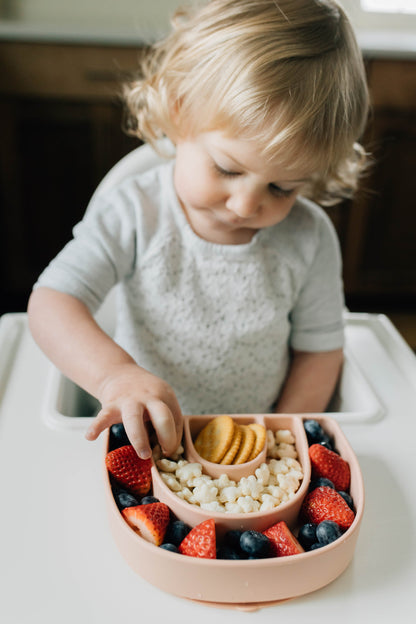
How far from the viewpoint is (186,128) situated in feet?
2.67

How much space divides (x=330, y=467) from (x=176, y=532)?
0.56 ft

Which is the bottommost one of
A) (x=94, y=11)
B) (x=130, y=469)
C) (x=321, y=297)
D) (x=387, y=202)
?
(x=387, y=202)

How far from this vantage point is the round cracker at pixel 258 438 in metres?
0.61

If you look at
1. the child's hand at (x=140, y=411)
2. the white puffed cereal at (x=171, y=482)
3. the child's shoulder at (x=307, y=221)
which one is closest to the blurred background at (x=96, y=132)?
the child's shoulder at (x=307, y=221)

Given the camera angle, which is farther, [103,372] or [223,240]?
[223,240]

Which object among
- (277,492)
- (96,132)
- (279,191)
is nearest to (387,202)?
(96,132)

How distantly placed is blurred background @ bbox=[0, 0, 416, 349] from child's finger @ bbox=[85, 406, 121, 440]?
149 centimetres

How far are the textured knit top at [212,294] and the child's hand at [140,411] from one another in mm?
276

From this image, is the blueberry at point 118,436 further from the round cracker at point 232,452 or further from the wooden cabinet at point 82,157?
the wooden cabinet at point 82,157

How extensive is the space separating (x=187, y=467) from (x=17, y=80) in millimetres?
1842

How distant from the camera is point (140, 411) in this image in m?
0.59

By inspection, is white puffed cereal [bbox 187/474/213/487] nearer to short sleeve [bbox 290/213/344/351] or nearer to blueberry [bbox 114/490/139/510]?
blueberry [bbox 114/490/139/510]

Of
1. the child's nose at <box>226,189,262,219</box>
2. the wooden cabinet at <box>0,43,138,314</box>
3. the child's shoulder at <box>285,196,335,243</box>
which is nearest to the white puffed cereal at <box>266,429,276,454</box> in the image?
the child's nose at <box>226,189,262,219</box>

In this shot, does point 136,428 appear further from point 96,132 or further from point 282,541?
point 96,132
